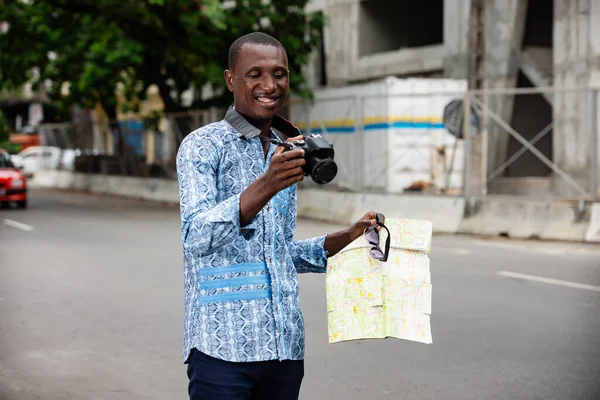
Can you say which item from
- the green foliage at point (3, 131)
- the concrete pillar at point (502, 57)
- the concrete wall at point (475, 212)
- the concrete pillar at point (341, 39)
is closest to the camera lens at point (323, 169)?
the concrete wall at point (475, 212)

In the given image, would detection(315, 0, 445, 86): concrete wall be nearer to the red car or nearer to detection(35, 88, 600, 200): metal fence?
detection(35, 88, 600, 200): metal fence

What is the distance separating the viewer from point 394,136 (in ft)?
65.8

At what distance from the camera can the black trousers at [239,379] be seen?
2703 mm

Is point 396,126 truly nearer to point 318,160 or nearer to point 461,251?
point 461,251

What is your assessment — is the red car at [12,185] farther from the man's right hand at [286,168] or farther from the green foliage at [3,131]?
the green foliage at [3,131]

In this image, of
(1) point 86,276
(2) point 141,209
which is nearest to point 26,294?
(1) point 86,276

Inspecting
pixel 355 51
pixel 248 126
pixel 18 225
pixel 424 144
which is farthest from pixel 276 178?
pixel 355 51

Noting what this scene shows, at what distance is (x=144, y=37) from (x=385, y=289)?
22724 mm

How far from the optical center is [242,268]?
2707 mm

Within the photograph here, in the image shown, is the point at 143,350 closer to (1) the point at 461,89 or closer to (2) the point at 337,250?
(2) the point at 337,250

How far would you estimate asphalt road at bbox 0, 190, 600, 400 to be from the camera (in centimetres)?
588

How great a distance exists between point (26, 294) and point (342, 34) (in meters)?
19.3

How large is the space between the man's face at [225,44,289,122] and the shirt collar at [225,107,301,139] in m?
0.03

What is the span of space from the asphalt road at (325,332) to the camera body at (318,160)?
349 cm
